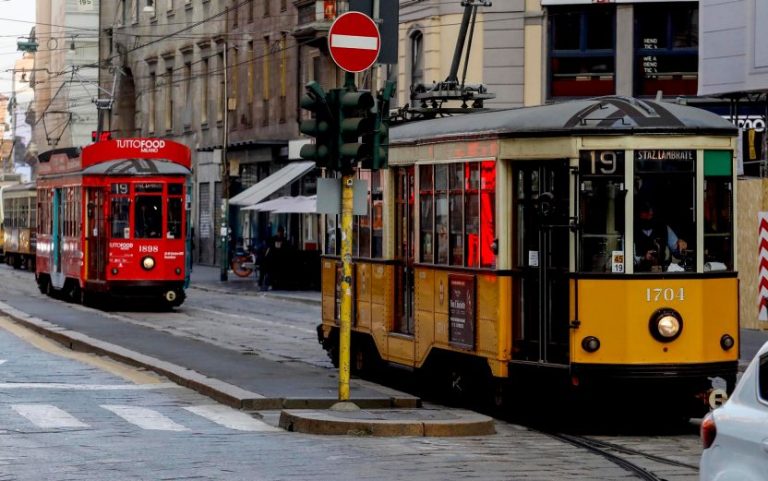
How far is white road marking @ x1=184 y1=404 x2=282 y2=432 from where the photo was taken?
584 inches

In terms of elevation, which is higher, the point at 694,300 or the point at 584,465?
the point at 694,300

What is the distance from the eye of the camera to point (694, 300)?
49.3 feet

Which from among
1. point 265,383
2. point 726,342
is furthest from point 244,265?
point 726,342

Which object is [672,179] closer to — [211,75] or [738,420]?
[738,420]

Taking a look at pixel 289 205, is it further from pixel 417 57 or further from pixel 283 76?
pixel 283 76

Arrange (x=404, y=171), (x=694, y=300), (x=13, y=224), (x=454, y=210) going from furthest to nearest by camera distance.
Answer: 1. (x=13, y=224)
2. (x=404, y=171)
3. (x=454, y=210)
4. (x=694, y=300)

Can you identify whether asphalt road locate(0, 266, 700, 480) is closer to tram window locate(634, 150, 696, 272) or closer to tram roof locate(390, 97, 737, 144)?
tram window locate(634, 150, 696, 272)

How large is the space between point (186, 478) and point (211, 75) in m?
52.3

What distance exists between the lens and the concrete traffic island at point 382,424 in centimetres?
1442

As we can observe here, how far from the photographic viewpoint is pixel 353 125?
1530cm

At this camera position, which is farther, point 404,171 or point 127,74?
point 127,74

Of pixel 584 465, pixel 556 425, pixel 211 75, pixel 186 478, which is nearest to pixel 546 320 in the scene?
pixel 556 425

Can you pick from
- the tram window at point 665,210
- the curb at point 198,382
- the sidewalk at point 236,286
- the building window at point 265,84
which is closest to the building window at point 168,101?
the sidewalk at point 236,286

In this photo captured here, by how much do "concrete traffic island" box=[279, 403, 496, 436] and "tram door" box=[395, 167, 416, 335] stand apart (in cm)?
319
